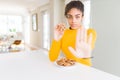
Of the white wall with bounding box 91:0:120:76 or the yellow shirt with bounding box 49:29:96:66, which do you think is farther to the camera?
the white wall with bounding box 91:0:120:76

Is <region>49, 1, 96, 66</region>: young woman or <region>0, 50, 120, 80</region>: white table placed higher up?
<region>49, 1, 96, 66</region>: young woman

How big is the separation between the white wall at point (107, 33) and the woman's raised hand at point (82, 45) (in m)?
1.59

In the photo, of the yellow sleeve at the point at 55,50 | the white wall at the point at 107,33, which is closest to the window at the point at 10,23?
the white wall at the point at 107,33

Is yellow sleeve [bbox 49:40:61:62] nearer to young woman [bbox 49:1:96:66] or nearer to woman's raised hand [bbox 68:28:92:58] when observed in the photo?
young woman [bbox 49:1:96:66]

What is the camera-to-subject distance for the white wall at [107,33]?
2512 millimetres

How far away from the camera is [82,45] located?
3.61 ft

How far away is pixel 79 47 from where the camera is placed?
1.12 metres

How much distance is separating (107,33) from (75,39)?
5.75 ft

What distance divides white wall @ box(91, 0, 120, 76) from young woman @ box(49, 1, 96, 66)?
1.55 meters

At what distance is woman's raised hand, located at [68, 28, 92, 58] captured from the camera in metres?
1.11

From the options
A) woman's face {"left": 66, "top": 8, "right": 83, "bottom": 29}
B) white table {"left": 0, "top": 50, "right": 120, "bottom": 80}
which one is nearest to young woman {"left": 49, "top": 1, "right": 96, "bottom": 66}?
woman's face {"left": 66, "top": 8, "right": 83, "bottom": 29}

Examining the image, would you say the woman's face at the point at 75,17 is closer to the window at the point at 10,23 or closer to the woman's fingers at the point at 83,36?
the woman's fingers at the point at 83,36

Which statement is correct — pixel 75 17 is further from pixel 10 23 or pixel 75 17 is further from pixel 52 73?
pixel 10 23

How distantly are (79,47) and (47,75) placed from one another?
36 centimetres
